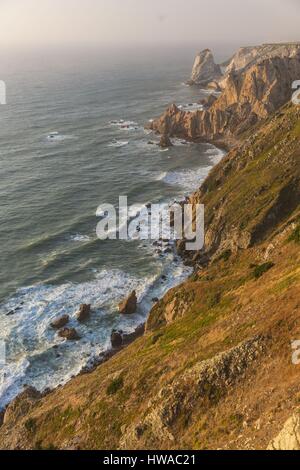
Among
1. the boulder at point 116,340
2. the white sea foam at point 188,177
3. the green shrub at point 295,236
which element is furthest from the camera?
the white sea foam at point 188,177

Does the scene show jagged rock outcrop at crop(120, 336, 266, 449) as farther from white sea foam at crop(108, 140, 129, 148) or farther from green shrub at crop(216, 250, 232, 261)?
white sea foam at crop(108, 140, 129, 148)

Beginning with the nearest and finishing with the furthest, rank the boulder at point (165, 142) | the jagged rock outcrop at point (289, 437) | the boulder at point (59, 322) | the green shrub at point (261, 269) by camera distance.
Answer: the jagged rock outcrop at point (289, 437)
the green shrub at point (261, 269)
the boulder at point (59, 322)
the boulder at point (165, 142)

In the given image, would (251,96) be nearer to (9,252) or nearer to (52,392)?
(9,252)

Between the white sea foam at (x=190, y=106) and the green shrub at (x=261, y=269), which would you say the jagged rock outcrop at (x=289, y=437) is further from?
the white sea foam at (x=190, y=106)

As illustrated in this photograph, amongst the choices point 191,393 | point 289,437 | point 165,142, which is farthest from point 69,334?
point 165,142

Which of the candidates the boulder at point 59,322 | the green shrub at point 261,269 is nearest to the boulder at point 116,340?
the boulder at point 59,322

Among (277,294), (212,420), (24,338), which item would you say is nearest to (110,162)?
(24,338)

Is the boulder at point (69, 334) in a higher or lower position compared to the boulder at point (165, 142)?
lower
